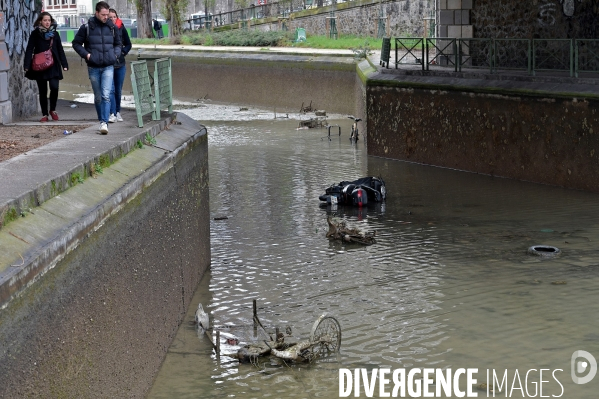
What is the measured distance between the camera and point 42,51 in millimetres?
14438

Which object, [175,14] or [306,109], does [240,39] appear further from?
[306,109]

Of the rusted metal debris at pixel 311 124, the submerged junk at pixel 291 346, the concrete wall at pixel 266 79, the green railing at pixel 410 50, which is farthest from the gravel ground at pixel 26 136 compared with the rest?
the concrete wall at pixel 266 79

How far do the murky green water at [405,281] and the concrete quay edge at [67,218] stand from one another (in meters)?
1.60

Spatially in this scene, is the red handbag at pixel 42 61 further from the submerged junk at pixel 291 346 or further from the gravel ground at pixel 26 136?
the submerged junk at pixel 291 346

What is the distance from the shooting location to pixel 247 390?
28.0ft

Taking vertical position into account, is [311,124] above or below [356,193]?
below

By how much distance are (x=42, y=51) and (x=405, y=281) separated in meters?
6.03

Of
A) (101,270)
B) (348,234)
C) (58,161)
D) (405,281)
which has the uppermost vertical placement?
(58,161)

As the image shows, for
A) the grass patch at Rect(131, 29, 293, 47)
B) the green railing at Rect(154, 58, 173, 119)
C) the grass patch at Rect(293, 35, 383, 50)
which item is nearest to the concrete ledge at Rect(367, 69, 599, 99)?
the green railing at Rect(154, 58, 173, 119)

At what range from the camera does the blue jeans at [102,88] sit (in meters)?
12.1

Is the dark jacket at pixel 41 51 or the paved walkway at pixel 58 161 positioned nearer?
the paved walkway at pixel 58 161

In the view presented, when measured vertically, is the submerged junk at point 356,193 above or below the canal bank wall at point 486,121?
below

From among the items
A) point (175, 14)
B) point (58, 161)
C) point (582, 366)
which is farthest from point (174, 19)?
Result: point (582, 366)

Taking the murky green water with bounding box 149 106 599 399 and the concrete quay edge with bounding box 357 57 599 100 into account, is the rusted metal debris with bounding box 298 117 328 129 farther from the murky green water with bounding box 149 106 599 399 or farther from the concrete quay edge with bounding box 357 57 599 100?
the murky green water with bounding box 149 106 599 399
